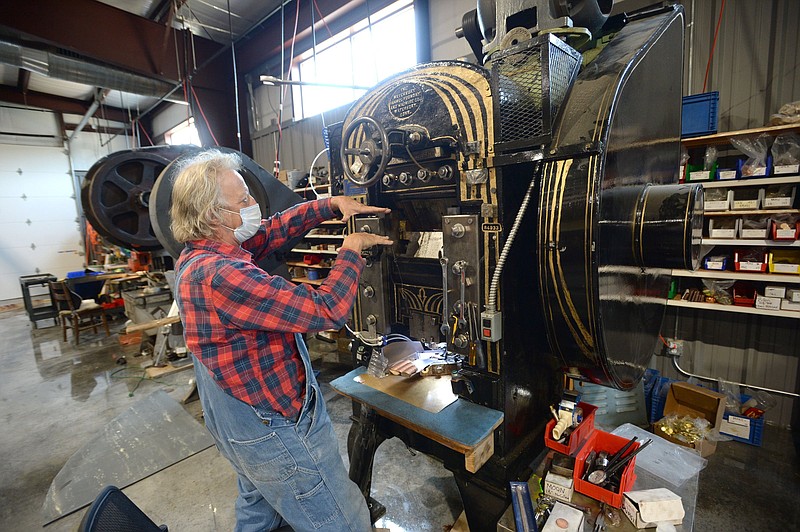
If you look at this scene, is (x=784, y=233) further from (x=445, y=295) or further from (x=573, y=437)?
(x=445, y=295)

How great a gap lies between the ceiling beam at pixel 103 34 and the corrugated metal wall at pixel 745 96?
17.7 ft

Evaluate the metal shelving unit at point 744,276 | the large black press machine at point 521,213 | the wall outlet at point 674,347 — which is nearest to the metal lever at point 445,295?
the large black press machine at point 521,213

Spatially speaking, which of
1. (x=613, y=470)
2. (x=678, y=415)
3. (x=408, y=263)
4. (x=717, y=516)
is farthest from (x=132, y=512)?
(x=678, y=415)

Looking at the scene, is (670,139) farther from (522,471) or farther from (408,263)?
(522,471)

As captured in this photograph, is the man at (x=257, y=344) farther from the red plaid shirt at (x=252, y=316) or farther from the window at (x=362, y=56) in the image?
the window at (x=362, y=56)

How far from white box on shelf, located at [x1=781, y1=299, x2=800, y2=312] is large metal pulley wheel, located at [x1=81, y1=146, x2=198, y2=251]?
4257 millimetres

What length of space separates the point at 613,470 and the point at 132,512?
5.09ft

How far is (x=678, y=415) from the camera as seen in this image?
2.58 metres

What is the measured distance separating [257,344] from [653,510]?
1.40 m

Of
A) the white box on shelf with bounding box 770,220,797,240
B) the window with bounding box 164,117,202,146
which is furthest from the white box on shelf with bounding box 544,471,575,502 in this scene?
the window with bounding box 164,117,202,146

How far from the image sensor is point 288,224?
1.63 meters

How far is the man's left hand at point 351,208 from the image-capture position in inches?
57.5

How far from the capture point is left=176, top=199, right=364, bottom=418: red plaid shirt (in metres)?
1.05

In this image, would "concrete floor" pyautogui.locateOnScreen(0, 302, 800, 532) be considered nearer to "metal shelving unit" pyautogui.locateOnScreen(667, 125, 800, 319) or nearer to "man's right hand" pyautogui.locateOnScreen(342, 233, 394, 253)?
"metal shelving unit" pyautogui.locateOnScreen(667, 125, 800, 319)
